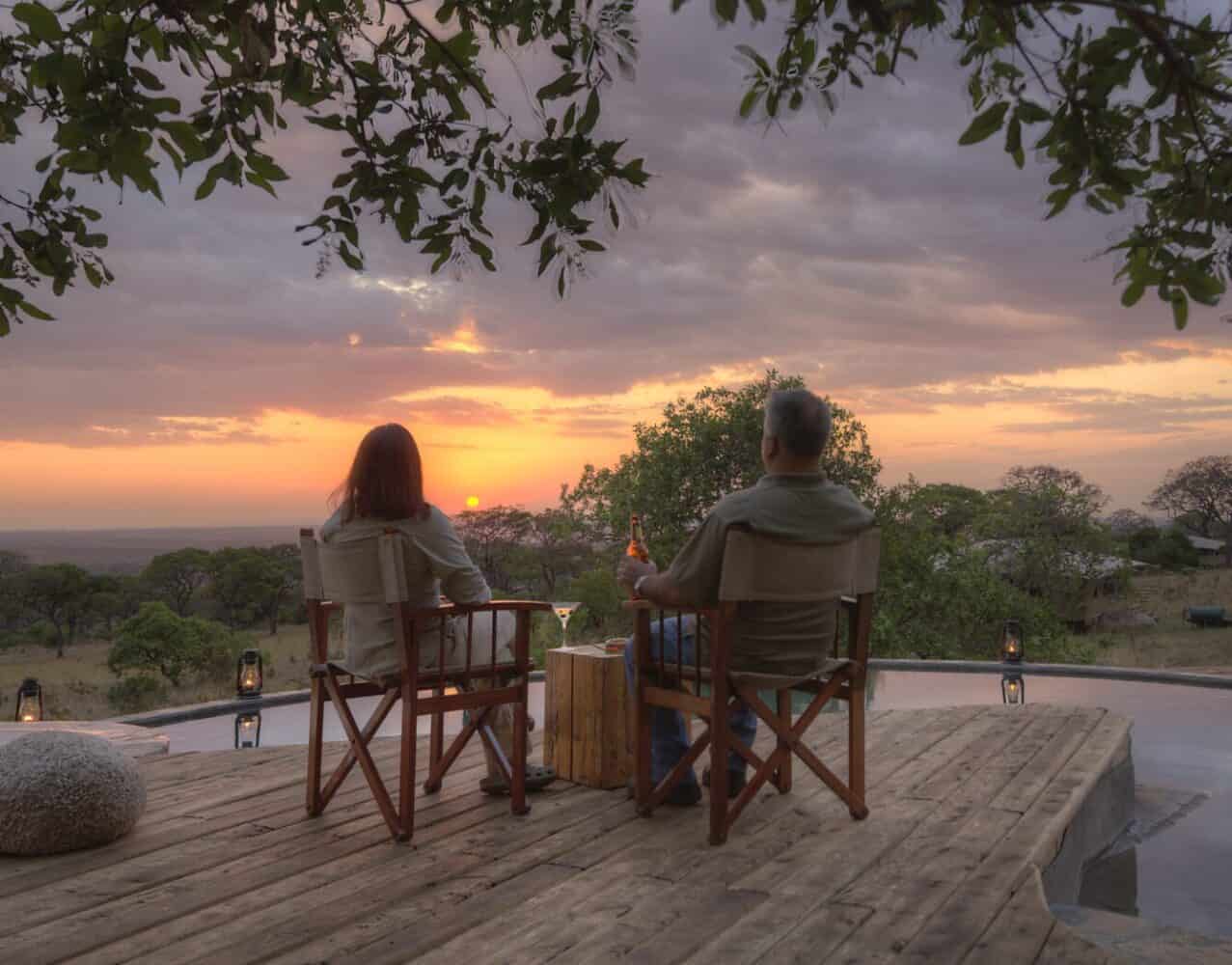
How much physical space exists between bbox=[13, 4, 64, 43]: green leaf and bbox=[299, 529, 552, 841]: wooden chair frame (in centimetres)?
170

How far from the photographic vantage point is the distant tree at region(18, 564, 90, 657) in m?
24.2

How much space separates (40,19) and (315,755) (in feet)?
7.84

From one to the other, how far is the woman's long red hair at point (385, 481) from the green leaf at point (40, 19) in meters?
1.71

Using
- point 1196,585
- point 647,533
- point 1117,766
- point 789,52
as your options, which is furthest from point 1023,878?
point 1196,585

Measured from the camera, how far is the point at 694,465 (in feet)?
54.7

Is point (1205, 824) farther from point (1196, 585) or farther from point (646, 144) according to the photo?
point (1196, 585)

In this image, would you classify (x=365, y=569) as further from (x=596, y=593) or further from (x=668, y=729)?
(x=596, y=593)

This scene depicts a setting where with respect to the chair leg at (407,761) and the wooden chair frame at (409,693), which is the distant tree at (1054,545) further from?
the chair leg at (407,761)

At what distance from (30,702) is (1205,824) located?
226 inches

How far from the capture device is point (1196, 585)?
29.4 meters

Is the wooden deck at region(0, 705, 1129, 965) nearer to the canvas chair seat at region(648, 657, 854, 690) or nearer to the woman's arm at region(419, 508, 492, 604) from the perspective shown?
the canvas chair seat at region(648, 657, 854, 690)

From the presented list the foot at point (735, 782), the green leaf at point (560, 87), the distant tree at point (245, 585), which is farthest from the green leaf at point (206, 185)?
the distant tree at point (245, 585)

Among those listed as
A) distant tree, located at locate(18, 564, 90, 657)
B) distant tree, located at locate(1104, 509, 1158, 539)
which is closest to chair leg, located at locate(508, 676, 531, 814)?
distant tree, located at locate(18, 564, 90, 657)

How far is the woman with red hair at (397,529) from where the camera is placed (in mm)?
3223
